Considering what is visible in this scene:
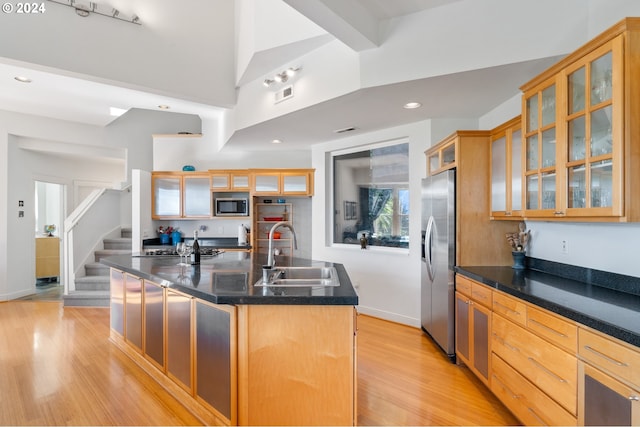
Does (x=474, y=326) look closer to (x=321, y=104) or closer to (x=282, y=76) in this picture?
(x=321, y=104)

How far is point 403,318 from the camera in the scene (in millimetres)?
4168

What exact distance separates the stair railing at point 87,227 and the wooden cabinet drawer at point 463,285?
5.61m

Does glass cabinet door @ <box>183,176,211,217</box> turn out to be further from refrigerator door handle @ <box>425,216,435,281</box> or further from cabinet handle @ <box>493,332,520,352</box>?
cabinet handle @ <box>493,332,520,352</box>

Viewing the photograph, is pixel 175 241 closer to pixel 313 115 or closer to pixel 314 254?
pixel 314 254

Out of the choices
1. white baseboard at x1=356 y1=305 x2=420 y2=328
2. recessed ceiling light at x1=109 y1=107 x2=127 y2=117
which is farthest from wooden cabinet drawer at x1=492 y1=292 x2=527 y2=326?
recessed ceiling light at x1=109 y1=107 x2=127 y2=117

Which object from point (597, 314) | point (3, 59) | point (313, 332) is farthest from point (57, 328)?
point (597, 314)

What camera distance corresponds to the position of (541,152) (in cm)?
226

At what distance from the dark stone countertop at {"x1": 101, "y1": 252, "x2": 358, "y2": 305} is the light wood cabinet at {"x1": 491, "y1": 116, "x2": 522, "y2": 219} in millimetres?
1449

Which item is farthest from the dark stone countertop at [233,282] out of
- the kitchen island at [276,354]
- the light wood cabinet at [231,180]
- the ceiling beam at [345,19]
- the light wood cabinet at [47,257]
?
the light wood cabinet at [47,257]

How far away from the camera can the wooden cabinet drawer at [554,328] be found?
1630mm

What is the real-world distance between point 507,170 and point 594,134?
0.95 metres

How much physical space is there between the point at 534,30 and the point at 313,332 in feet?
8.15

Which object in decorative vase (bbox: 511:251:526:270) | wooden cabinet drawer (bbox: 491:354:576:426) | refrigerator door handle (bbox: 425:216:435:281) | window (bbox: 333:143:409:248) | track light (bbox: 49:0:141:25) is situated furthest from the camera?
window (bbox: 333:143:409:248)

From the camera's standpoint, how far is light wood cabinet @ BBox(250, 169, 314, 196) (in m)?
5.38
